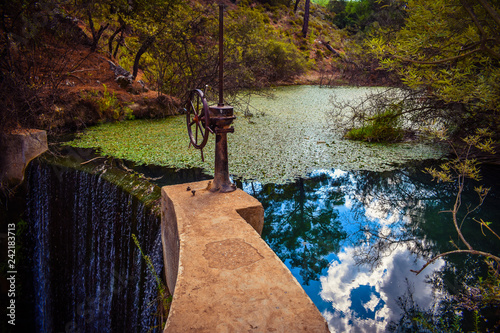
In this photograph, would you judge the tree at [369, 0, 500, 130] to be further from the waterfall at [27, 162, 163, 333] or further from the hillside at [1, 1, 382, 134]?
the hillside at [1, 1, 382, 134]

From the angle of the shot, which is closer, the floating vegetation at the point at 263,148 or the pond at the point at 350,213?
the pond at the point at 350,213

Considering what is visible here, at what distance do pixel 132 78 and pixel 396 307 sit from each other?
23.1ft

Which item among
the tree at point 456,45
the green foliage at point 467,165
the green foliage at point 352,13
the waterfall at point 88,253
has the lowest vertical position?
the waterfall at point 88,253

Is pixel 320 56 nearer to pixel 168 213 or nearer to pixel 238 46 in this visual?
pixel 238 46

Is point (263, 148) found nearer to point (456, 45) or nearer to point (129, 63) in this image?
point (456, 45)

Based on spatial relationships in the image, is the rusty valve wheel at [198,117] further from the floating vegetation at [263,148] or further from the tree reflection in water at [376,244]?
the floating vegetation at [263,148]

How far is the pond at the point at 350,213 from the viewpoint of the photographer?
2.36 meters

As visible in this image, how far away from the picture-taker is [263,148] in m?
5.15

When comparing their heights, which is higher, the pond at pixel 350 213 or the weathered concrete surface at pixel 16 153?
the weathered concrete surface at pixel 16 153

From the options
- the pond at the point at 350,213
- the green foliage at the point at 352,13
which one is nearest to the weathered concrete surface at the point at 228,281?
the pond at the point at 350,213

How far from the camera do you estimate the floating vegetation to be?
174 inches

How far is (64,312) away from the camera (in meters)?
3.46

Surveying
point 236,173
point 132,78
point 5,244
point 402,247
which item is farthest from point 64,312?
point 132,78

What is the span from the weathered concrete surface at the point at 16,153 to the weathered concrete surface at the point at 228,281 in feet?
9.09
